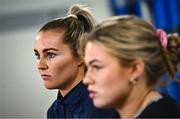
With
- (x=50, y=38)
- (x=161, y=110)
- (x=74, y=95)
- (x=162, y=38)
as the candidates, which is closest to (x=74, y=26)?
(x=50, y=38)

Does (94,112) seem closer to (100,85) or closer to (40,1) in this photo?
(100,85)

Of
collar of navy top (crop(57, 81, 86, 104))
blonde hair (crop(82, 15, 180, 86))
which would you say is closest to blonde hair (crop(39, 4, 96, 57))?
collar of navy top (crop(57, 81, 86, 104))

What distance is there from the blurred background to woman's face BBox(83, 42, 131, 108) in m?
1.87

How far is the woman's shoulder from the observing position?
0.86m

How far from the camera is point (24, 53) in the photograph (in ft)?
9.37

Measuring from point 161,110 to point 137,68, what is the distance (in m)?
0.13

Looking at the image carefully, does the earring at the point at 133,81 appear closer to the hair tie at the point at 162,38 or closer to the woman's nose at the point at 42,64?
the hair tie at the point at 162,38

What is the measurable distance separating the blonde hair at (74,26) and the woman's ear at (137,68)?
16.2 inches

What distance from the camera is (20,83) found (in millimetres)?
2852

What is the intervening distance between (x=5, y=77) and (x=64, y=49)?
5.74ft

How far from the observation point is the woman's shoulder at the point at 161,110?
0.86 meters

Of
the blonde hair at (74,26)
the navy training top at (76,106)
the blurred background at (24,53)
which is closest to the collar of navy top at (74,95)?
the navy training top at (76,106)

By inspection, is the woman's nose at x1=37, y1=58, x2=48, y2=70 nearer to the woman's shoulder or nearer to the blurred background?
the woman's shoulder

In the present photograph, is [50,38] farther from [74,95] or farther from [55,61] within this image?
[74,95]
